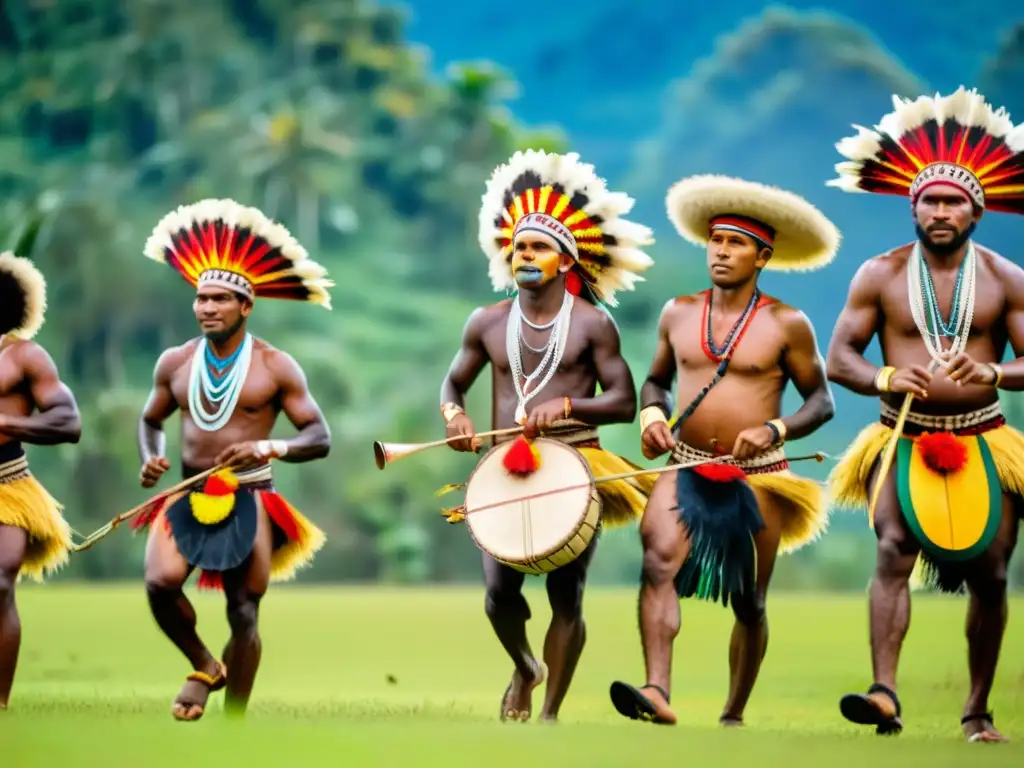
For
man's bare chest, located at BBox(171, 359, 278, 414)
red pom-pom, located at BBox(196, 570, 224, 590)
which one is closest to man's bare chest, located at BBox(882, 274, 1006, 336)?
man's bare chest, located at BBox(171, 359, 278, 414)

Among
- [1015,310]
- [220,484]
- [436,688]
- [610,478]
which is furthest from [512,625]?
[1015,310]

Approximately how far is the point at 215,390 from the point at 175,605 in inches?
34.5

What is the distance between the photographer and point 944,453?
683 centimetres

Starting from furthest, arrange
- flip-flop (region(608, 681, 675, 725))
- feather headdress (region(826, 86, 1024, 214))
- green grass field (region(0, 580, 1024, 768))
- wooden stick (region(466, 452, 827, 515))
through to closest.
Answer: wooden stick (region(466, 452, 827, 515)) < feather headdress (region(826, 86, 1024, 214)) < flip-flop (region(608, 681, 675, 725)) < green grass field (region(0, 580, 1024, 768))

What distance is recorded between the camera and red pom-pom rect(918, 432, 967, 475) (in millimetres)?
6828

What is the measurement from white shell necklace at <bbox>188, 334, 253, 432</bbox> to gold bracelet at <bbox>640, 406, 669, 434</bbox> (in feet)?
5.44

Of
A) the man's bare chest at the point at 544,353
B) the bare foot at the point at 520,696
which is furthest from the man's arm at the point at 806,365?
the bare foot at the point at 520,696

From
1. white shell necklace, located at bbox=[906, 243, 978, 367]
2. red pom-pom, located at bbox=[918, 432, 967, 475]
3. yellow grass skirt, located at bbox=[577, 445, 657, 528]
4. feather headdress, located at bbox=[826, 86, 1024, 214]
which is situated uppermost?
feather headdress, located at bbox=[826, 86, 1024, 214]

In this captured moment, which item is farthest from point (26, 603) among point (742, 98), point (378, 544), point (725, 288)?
point (742, 98)

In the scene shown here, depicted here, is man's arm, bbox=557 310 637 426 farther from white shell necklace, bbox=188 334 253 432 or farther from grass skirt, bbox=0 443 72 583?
grass skirt, bbox=0 443 72 583

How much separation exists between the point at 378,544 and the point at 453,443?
19.0 m

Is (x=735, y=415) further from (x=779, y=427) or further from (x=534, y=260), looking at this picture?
(x=534, y=260)

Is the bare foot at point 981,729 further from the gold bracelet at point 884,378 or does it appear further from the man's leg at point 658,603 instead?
the gold bracelet at point 884,378

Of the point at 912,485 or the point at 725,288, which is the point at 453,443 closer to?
the point at 725,288
